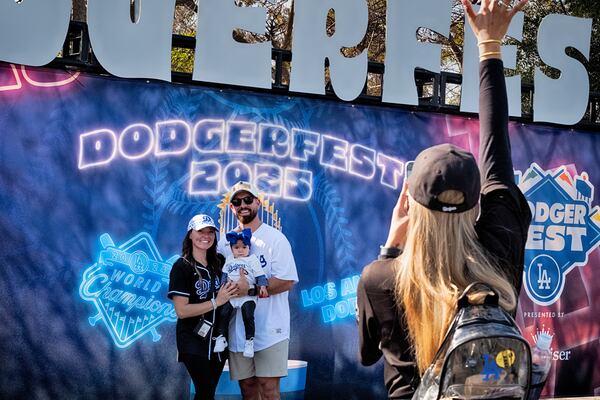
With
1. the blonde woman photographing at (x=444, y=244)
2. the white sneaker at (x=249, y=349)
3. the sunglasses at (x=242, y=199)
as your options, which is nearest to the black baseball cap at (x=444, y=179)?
the blonde woman photographing at (x=444, y=244)

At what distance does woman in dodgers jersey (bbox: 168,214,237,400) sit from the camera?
4.99 meters

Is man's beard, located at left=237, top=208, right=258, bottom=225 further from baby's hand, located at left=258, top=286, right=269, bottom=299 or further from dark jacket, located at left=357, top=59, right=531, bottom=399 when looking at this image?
dark jacket, located at left=357, top=59, right=531, bottom=399

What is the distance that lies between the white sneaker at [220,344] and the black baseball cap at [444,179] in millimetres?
3198

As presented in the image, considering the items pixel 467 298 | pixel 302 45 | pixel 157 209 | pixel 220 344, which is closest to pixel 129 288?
pixel 157 209

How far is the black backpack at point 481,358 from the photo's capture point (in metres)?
1.85

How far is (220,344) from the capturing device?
502 cm

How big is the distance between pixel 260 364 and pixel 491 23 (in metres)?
3.52

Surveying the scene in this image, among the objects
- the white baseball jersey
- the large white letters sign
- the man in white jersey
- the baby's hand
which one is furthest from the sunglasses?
the large white letters sign

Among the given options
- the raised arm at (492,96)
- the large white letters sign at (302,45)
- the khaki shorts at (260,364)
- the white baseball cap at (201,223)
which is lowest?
the khaki shorts at (260,364)

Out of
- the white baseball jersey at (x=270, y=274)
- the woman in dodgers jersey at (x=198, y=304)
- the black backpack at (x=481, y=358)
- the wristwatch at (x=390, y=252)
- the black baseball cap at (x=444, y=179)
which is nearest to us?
the black backpack at (x=481, y=358)

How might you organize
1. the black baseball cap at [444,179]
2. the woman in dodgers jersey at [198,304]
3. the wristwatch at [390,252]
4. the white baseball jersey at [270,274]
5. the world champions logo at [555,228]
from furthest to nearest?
the world champions logo at [555,228] → the white baseball jersey at [270,274] → the woman in dodgers jersey at [198,304] → the wristwatch at [390,252] → the black baseball cap at [444,179]

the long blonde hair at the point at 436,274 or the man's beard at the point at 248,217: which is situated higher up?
the long blonde hair at the point at 436,274

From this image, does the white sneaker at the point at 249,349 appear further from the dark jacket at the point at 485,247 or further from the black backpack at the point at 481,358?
the black backpack at the point at 481,358

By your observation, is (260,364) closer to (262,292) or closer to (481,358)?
(262,292)
